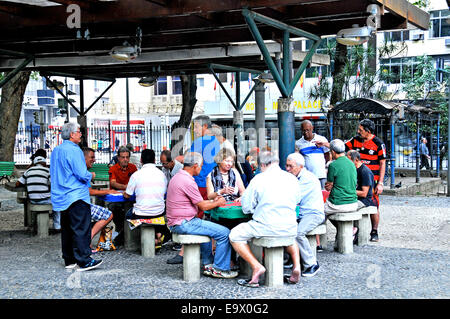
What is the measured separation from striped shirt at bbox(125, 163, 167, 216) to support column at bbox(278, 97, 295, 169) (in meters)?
1.82

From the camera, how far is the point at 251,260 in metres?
6.52

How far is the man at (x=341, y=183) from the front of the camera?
26.9 feet

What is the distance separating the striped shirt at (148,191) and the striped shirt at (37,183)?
2.27 m

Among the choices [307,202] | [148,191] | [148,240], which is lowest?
[148,240]

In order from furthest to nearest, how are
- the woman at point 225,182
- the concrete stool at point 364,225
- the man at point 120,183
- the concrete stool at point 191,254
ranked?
the man at point 120,183, the concrete stool at point 364,225, the woman at point 225,182, the concrete stool at point 191,254

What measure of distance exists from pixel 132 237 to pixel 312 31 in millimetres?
4542

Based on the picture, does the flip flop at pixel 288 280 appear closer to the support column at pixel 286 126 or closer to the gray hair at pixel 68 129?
the support column at pixel 286 126

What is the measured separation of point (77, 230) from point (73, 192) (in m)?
0.46

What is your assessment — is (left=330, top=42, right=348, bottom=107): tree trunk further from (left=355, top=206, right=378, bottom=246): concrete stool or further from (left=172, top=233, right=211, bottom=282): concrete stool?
(left=172, top=233, right=211, bottom=282): concrete stool

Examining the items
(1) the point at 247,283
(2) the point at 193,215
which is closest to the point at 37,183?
(2) the point at 193,215

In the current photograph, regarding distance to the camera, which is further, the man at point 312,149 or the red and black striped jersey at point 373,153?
the man at point 312,149

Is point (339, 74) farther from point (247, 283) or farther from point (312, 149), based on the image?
point (247, 283)

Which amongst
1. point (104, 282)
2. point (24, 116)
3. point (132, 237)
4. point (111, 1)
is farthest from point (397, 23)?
point (24, 116)

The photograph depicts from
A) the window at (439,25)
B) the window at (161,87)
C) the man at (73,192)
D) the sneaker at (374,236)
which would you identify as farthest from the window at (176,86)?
the man at (73,192)
